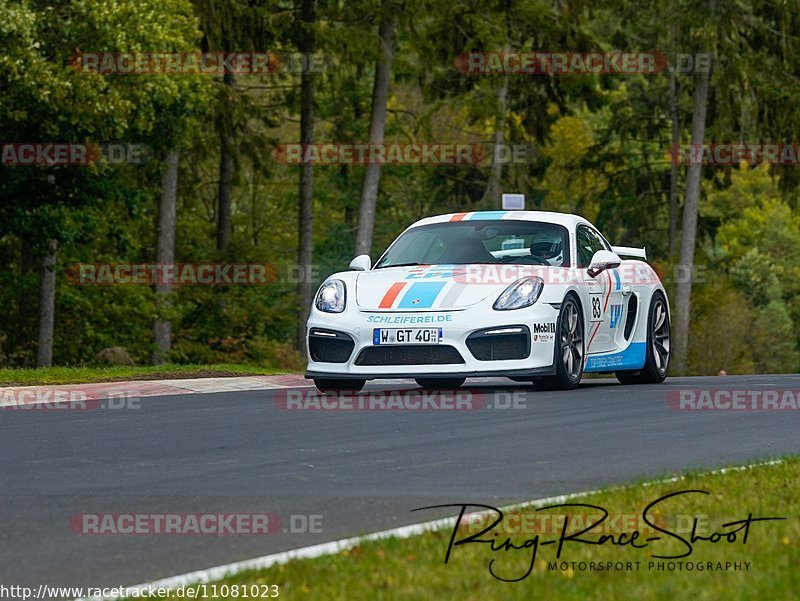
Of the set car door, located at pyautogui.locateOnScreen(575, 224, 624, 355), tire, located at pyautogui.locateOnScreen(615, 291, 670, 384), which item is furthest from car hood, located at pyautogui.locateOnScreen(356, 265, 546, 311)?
tire, located at pyautogui.locateOnScreen(615, 291, 670, 384)

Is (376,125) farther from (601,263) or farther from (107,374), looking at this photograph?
(601,263)

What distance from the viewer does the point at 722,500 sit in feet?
24.1

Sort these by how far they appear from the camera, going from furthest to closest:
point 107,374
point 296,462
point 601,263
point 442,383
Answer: point 107,374 < point 442,383 < point 601,263 < point 296,462

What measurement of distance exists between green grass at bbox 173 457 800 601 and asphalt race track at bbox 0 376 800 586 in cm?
53

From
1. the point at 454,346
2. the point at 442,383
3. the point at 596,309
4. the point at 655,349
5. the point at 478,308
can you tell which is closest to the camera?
the point at 454,346

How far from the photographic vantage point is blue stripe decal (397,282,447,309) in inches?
528

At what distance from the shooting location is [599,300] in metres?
14.9

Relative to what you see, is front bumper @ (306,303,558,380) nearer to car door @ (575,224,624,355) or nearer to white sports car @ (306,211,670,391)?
white sports car @ (306,211,670,391)

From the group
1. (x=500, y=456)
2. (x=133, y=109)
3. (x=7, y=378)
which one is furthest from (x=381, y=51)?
(x=500, y=456)

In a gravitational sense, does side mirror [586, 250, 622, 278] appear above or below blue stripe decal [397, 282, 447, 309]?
above

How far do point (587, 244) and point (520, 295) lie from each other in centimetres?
227

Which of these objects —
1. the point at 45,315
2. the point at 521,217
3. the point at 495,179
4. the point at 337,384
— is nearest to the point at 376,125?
the point at 45,315

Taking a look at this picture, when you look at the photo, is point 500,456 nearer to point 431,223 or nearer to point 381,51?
point 431,223

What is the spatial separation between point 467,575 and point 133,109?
71.1ft
